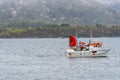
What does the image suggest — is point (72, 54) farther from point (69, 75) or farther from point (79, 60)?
point (69, 75)

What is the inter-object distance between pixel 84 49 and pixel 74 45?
3.38 m

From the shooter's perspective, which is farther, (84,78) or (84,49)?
(84,49)

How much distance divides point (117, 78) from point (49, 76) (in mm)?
10512

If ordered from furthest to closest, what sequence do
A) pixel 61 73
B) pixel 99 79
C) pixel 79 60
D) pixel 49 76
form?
pixel 79 60 → pixel 61 73 → pixel 49 76 → pixel 99 79

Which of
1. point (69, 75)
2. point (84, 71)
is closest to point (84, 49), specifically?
point (84, 71)

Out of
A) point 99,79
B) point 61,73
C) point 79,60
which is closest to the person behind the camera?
point 99,79

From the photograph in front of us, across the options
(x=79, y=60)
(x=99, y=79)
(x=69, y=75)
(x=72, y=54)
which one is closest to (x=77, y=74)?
(x=69, y=75)

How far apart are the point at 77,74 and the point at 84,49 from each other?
37.3 meters

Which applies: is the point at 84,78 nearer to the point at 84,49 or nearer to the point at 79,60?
the point at 79,60

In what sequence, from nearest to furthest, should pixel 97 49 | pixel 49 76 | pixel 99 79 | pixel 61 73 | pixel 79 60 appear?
pixel 99 79
pixel 49 76
pixel 61 73
pixel 79 60
pixel 97 49

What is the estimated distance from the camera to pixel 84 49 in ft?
356

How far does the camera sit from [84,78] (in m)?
66.2

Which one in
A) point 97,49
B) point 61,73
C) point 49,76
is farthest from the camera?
point 97,49

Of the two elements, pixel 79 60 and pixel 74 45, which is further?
pixel 74 45
